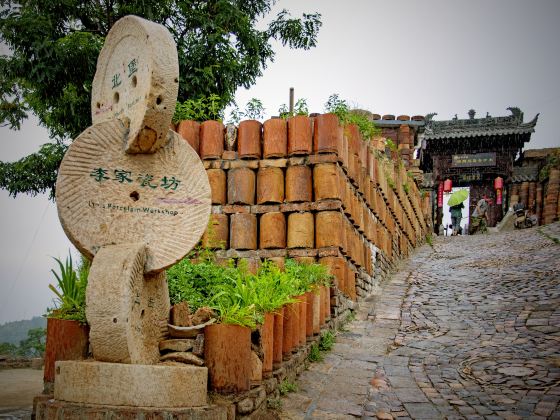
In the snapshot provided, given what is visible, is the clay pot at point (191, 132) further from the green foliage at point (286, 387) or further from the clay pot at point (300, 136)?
the green foliage at point (286, 387)

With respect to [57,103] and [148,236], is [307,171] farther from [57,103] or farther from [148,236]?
[57,103]

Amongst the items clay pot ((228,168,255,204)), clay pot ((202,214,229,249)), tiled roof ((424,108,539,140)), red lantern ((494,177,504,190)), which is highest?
tiled roof ((424,108,539,140))

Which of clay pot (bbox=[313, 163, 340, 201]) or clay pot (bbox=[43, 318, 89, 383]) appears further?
clay pot (bbox=[313, 163, 340, 201])

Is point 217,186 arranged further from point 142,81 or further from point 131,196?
point 142,81

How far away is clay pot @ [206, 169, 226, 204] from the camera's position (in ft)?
17.8

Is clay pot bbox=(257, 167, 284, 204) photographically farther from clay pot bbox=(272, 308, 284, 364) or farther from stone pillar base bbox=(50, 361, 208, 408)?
stone pillar base bbox=(50, 361, 208, 408)

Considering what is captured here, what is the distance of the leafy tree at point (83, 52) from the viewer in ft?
24.6

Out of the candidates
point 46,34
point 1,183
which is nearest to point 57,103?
point 46,34

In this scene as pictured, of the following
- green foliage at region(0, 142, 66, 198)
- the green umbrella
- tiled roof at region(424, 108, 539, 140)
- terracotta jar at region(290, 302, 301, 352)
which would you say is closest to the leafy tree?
green foliage at region(0, 142, 66, 198)

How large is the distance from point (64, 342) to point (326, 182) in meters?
3.20

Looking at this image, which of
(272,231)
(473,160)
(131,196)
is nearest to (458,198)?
(473,160)

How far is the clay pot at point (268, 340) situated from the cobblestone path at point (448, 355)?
1.19ft

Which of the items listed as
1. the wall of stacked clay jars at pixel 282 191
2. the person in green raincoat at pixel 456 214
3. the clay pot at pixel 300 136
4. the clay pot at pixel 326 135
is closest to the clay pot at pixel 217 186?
the wall of stacked clay jars at pixel 282 191

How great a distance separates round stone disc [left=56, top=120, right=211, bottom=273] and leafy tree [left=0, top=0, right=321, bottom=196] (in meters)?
4.34
